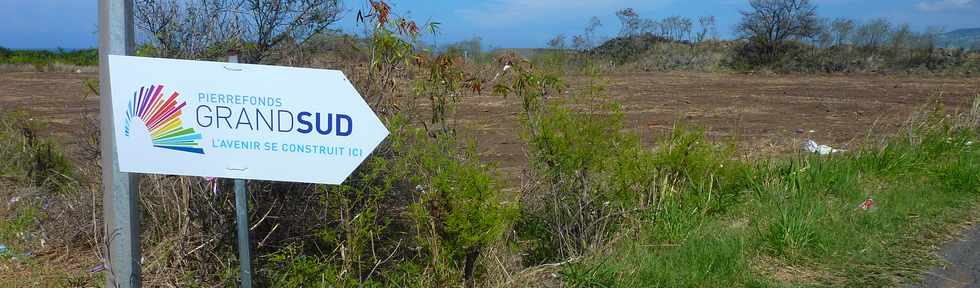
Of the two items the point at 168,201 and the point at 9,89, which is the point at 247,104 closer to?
the point at 168,201

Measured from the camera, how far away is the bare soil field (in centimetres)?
1173

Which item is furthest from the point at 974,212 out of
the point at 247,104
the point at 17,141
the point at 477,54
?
the point at 17,141

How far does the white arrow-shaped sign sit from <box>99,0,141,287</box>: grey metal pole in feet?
0.37

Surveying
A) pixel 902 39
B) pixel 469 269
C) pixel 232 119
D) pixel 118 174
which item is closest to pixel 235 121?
pixel 232 119

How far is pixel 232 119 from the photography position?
3.10 m

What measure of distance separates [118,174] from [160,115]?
1.11ft

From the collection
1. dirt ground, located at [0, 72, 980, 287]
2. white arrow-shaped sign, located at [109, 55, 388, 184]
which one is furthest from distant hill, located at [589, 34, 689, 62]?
white arrow-shaped sign, located at [109, 55, 388, 184]

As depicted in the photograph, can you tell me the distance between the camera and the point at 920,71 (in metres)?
30.4

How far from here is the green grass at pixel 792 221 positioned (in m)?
4.31

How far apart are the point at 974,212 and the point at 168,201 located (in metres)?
5.38

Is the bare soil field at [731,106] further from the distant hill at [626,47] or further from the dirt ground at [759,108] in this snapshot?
the distant hill at [626,47]

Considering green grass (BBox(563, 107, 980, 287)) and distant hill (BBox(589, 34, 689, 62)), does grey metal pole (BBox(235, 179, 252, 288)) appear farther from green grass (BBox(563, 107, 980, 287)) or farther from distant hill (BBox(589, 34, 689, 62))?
distant hill (BBox(589, 34, 689, 62))

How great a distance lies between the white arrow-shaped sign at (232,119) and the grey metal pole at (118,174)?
0.11m

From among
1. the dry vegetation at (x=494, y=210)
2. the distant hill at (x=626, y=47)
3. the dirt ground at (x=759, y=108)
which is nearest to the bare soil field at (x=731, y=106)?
the dirt ground at (x=759, y=108)
